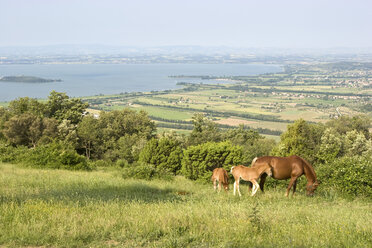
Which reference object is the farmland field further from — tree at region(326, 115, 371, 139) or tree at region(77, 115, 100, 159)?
tree at region(77, 115, 100, 159)

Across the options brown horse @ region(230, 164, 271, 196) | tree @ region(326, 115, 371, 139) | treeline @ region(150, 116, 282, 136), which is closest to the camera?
brown horse @ region(230, 164, 271, 196)

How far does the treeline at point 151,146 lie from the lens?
17841mm

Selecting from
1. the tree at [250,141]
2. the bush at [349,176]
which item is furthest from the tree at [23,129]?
the bush at [349,176]

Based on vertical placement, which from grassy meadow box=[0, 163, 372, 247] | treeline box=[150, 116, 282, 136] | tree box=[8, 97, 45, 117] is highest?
grassy meadow box=[0, 163, 372, 247]

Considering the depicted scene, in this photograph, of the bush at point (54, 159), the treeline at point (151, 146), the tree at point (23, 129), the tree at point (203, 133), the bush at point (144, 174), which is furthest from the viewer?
the tree at point (203, 133)

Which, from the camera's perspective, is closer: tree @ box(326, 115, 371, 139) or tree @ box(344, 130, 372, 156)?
tree @ box(344, 130, 372, 156)

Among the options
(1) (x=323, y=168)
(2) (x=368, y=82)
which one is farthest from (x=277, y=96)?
(1) (x=323, y=168)

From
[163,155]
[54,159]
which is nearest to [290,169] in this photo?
[54,159]

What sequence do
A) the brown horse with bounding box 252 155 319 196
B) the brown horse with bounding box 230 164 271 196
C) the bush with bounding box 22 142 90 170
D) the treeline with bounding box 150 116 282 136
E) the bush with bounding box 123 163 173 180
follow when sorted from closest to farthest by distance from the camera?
the brown horse with bounding box 230 164 271 196 < the brown horse with bounding box 252 155 319 196 < the bush with bounding box 123 163 173 180 < the bush with bounding box 22 142 90 170 < the treeline with bounding box 150 116 282 136

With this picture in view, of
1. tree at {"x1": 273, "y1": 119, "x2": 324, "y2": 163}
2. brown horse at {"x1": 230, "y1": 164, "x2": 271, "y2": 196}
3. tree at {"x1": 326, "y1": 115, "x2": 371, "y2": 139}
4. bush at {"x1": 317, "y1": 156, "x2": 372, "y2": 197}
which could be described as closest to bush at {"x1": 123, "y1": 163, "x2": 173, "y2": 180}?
brown horse at {"x1": 230, "y1": 164, "x2": 271, "y2": 196}

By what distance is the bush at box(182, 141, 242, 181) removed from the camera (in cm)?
2179

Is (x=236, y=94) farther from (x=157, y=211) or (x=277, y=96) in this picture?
(x=157, y=211)

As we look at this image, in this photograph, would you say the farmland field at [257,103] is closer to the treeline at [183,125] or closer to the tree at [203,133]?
the treeline at [183,125]

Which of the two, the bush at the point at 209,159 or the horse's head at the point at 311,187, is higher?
the horse's head at the point at 311,187
